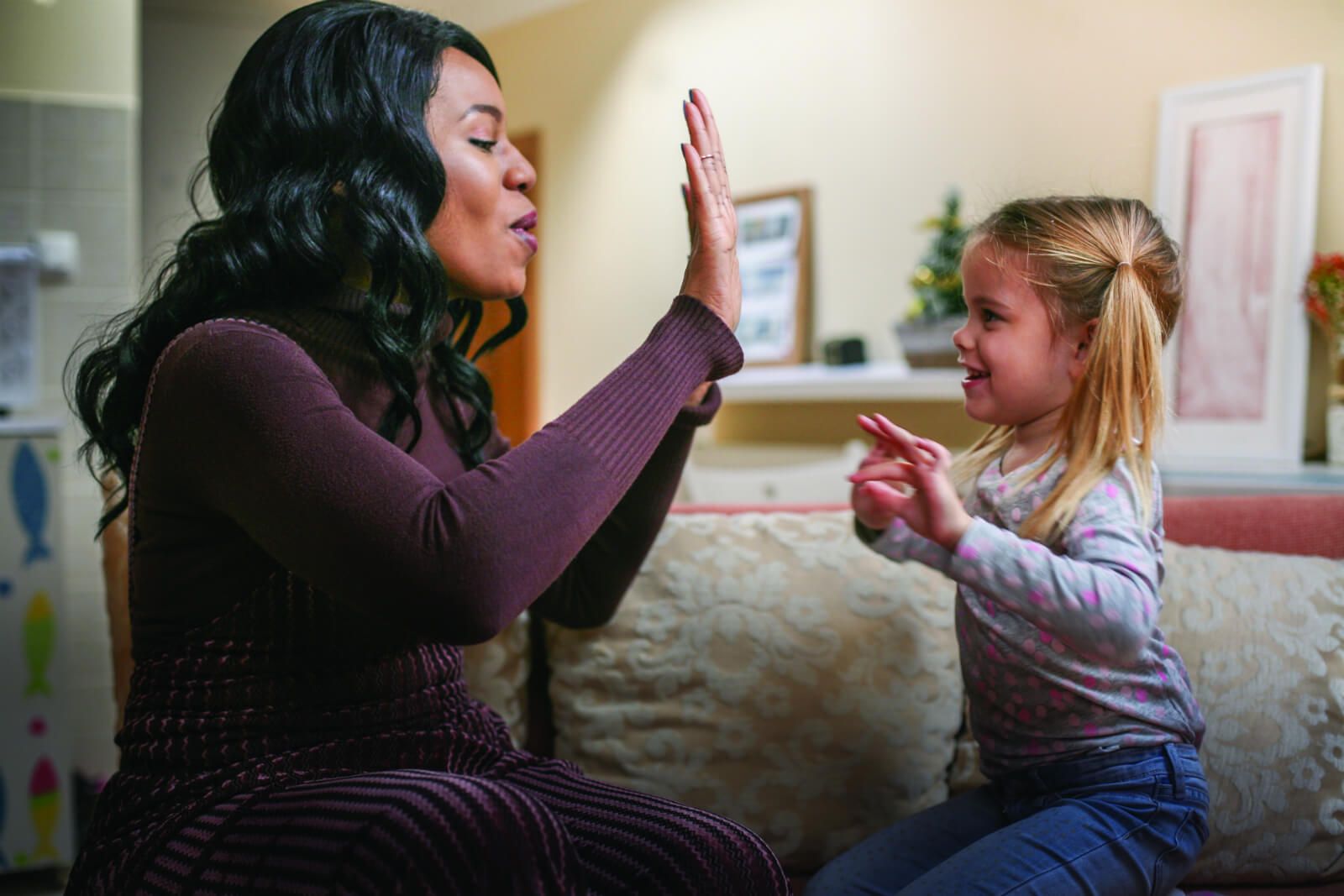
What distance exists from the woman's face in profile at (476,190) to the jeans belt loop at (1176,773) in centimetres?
79

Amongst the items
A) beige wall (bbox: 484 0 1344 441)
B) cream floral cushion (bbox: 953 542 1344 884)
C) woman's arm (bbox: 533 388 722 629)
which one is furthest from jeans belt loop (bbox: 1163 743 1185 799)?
beige wall (bbox: 484 0 1344 441)

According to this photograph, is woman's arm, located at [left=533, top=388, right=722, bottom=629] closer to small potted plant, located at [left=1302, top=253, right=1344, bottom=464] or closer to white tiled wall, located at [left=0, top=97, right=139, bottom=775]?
white tiled wall, located at [left=0, top=97, right=139, bottom=775]

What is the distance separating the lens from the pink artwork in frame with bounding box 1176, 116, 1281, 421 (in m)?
2.91

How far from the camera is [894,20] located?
383 cm

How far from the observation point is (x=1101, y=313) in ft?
3.70

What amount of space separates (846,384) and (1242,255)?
1226 mm

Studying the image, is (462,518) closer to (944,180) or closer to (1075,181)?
(1075,181)

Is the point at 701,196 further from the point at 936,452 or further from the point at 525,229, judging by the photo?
the point at 936,452

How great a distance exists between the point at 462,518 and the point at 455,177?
39cm

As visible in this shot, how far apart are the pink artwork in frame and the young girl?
6.54 ft

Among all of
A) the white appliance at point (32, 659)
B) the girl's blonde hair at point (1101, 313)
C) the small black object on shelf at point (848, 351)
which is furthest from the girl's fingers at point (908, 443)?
the small black object on shelf at point (848, 351)

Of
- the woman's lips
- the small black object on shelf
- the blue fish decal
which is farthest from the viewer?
the small black object on shelf

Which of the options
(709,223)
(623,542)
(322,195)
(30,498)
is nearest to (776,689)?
(623,542)

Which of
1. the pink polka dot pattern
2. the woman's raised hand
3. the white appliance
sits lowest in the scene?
the white appliance
